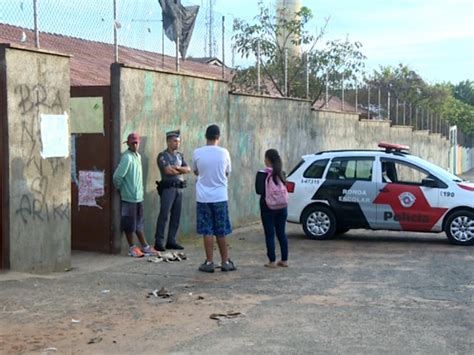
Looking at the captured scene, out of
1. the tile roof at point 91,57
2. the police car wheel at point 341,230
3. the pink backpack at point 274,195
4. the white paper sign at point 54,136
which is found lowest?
the police car wheel at point 341,230

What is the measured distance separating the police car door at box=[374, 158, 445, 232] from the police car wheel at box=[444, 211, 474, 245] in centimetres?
23

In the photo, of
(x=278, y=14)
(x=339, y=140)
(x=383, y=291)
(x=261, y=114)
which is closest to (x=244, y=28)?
(x=278, y=14)

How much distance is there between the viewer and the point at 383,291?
834cm

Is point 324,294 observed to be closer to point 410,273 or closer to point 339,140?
point 410,273

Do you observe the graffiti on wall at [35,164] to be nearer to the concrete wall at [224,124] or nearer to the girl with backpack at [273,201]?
the concrete wall at [224,124]

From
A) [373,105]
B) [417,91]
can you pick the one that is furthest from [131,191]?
[417,91]

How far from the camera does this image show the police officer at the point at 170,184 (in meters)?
11.2

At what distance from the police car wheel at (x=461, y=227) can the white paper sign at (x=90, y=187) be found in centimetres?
598

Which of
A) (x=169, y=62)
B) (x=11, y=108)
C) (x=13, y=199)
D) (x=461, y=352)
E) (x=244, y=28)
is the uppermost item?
(x=244, y=28)

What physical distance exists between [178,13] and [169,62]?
4.62 feet

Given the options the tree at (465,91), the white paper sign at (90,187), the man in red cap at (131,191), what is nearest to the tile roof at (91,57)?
the man in red cap at (131,191)

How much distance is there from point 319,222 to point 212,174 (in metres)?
4.30

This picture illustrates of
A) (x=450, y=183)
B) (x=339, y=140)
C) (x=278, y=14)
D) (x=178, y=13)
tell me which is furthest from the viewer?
(x=278, y=14)

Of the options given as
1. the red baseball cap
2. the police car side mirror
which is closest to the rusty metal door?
the red baseball cap
